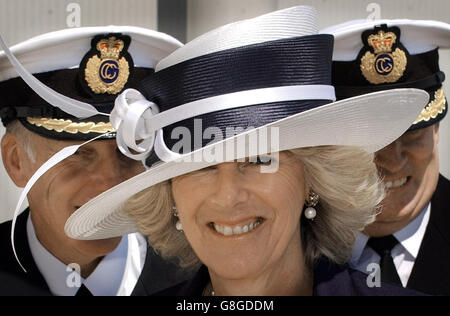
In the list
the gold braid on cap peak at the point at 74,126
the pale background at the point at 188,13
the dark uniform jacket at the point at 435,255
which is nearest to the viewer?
the gold braid on cap peak at the point at 74,126

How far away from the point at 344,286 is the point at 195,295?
45 cm

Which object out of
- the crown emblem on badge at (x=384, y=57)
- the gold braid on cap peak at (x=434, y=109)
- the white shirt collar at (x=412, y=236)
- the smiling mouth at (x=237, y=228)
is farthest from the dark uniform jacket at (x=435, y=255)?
the smiling mouth at (x=237, y=228)

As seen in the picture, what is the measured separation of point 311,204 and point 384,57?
79 centimetres

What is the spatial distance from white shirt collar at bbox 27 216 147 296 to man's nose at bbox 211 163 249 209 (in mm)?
921

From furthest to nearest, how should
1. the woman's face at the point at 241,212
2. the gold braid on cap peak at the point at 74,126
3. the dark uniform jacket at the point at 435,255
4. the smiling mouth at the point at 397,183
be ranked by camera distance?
1. the smiling mouth at the point at 397,183
2. the dark uniform jacket at the point at 435,255
3. the gold braid on cap peak at the point at 74,126
4. the woman's face at the point at 241,212

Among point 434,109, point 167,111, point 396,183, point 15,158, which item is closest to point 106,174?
point 15,158

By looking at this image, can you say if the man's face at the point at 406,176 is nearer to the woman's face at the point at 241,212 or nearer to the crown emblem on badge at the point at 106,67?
the woman's face at the point at 241,212

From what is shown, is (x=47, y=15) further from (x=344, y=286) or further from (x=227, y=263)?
(x=344, y=286)

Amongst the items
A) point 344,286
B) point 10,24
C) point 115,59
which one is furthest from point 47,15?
point 344,286

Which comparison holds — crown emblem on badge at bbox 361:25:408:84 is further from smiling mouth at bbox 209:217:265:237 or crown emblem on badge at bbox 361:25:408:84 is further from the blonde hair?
smiling mouth at bbox 209:217:265:237

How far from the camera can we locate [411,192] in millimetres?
2635

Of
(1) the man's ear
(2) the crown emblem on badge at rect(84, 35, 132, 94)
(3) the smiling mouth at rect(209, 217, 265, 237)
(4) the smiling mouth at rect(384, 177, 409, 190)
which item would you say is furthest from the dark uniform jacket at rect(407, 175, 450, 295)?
(1) the man's ear

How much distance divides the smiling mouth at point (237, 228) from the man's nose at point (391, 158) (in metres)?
0.83

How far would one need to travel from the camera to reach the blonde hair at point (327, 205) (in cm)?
191
